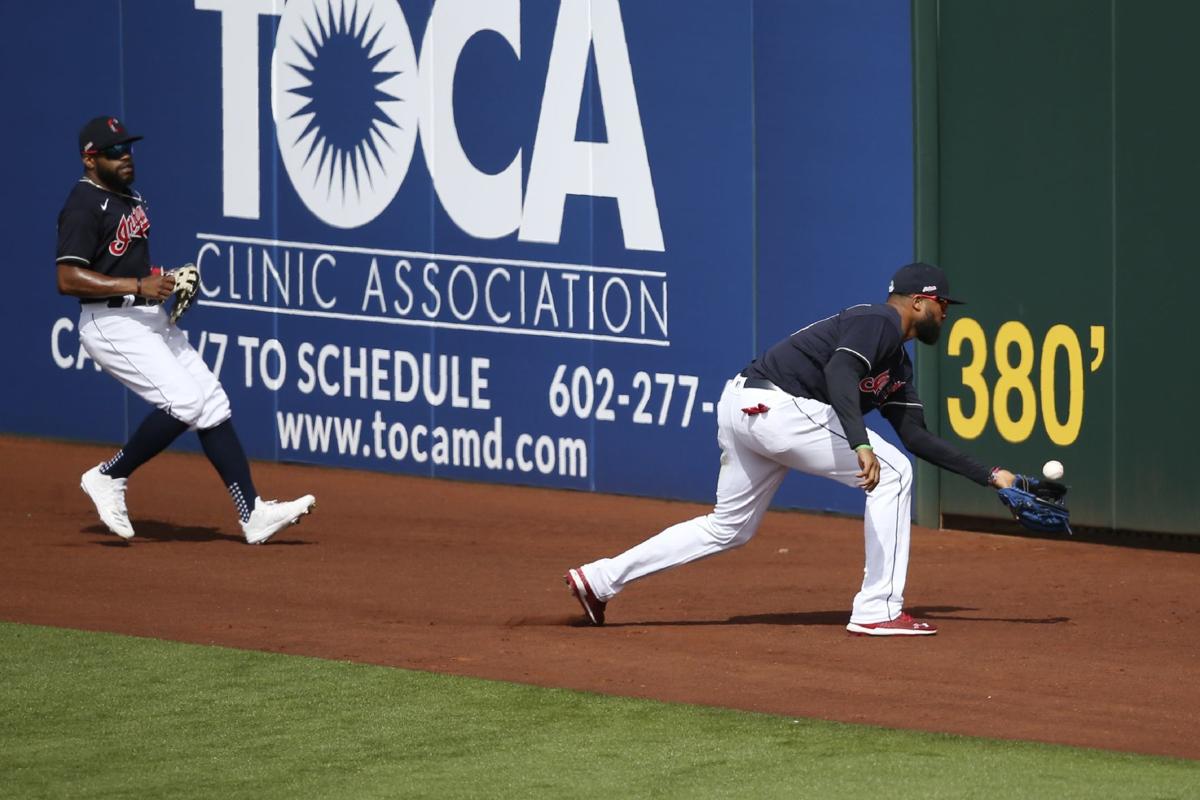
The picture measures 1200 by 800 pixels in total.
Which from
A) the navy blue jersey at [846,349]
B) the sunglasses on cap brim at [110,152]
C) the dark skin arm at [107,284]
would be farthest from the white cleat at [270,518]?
the navy blue jersey at [846,349]

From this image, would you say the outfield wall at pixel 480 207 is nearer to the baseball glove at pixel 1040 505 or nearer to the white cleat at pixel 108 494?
the white cleat at pixel 108 494

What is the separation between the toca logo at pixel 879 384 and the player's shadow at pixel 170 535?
3636 millimetres

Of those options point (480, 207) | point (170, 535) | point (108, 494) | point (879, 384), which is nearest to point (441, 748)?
point (879, 384)

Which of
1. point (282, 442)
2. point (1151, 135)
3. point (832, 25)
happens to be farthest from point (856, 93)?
point (282, 442)

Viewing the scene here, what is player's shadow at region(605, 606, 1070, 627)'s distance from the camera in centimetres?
928

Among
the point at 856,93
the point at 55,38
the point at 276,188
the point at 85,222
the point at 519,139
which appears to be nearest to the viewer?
the point at 85,222

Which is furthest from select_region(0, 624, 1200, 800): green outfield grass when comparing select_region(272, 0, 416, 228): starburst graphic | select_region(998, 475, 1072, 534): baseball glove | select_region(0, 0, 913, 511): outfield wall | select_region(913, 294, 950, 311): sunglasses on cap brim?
select_region(272, 0, 416, 228): starburst graphic

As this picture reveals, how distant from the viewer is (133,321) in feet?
36.0

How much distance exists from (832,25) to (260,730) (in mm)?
5719

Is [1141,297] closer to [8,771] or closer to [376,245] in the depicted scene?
[376,245]

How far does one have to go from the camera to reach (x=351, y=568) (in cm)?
1072

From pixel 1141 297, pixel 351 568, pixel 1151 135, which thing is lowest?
pixel 351 568

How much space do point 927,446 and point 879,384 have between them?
0.30 meters

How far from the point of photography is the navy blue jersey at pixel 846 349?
8.52 m
